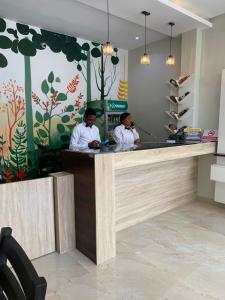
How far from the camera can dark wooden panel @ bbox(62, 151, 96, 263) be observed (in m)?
A: 2.33

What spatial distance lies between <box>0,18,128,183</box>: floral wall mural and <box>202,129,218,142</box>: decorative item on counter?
204 cm

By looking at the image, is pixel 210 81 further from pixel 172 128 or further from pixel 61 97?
pixel 61 97

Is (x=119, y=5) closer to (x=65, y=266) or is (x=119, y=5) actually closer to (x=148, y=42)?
(x=148, y=42)

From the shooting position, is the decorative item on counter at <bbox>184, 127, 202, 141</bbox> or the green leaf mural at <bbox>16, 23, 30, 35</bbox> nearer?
the decorative item on counter at <bbox>184, 127, 202, 141</bbox>

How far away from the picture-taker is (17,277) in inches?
31.4

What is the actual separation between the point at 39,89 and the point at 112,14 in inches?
71.5

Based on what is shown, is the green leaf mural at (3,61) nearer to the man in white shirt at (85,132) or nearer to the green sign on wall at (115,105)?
the man in white shirt at (85,132)

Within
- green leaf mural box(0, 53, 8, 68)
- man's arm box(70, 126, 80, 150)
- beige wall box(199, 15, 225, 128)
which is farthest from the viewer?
green leaf mural box(0, 53, 8, 68)

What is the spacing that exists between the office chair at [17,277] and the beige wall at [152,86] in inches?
168

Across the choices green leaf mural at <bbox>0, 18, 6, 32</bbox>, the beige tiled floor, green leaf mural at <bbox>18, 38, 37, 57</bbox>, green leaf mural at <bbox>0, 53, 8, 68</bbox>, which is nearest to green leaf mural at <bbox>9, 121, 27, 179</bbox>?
green leaf mural at <bbox>0, 53, 8, 68</bbox>

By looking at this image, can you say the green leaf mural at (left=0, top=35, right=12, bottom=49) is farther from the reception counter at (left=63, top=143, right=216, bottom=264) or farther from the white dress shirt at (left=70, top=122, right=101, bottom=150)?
the reception counter at (left=63, top=143, right=216, bottom=264)

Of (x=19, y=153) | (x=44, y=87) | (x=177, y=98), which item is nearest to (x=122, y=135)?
(x=177, y=98)

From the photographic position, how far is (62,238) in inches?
101

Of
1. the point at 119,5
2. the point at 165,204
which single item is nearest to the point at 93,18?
the point at 119,5
